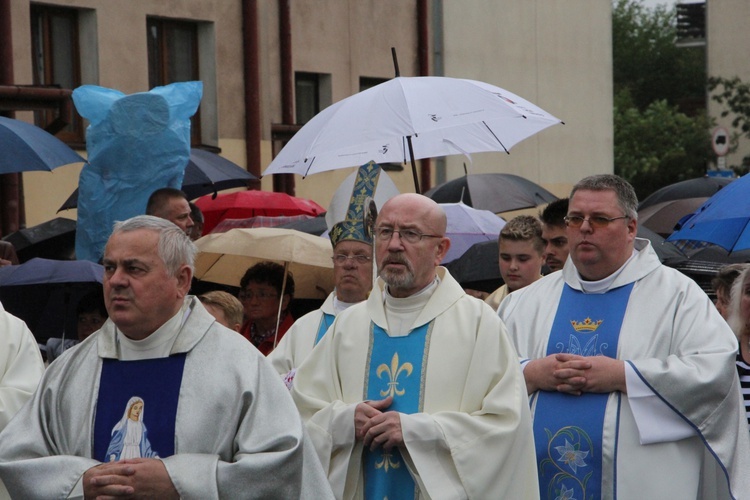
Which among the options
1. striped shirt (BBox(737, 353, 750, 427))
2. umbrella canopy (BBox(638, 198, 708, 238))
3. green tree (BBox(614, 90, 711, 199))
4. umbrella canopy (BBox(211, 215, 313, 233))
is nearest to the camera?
striped shirt (BBox(737, 353, 750, 427))

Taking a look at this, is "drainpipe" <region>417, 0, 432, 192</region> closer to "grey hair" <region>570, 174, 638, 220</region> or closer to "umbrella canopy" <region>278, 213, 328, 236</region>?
"umbrella canopy" <region>278, 213, 328, 236</region>

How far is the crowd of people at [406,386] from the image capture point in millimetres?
4766

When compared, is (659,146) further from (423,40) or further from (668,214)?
(668,214)

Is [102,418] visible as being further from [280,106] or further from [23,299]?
[280,106]

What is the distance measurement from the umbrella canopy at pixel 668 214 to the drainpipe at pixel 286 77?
21.3 feet

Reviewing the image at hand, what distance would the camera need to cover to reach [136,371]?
16.0ft

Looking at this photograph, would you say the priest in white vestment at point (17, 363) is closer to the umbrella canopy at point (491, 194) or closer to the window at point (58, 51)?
the umbrella canopy at point (491, 194)

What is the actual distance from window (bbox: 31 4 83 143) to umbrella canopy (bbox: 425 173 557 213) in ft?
15.4

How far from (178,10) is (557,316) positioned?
11347 mm

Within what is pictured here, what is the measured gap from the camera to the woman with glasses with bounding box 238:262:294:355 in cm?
834

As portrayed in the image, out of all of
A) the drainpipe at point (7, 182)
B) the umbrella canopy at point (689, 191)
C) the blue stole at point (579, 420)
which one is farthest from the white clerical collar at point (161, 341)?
the drainpipe at point (7, 182)

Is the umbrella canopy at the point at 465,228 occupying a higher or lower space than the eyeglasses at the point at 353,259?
lower

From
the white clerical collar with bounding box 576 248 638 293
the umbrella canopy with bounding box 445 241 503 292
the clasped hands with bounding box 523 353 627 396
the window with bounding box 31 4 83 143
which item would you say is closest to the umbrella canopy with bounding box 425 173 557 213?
the umbrella canopy with bounding box 445 241 503 292

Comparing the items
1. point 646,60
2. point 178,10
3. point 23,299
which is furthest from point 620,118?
point 23,299
